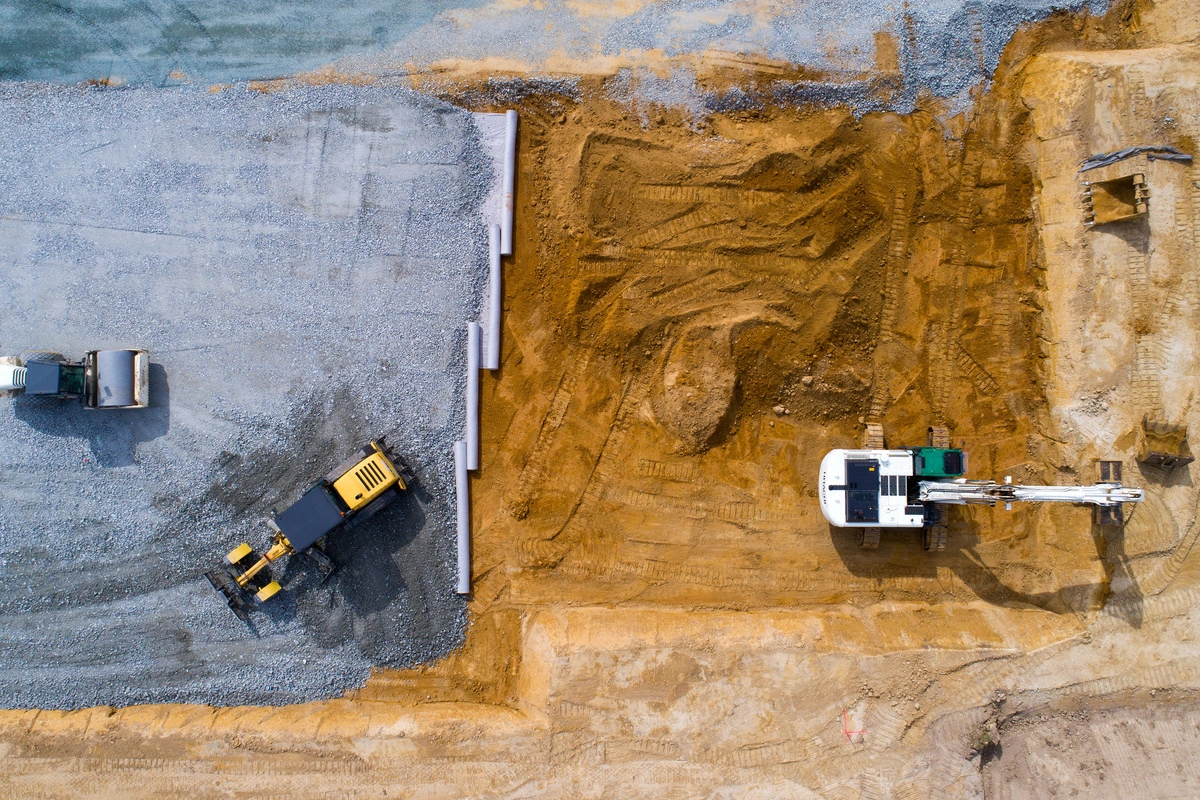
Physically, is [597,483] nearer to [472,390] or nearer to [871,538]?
[472,390]

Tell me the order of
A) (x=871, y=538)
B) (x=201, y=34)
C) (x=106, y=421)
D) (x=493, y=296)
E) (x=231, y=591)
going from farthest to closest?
(x=201, y=34) → (x=493, y=296) → (x=871, y=538) → (x=106, y=421) → (x=231, y=591)

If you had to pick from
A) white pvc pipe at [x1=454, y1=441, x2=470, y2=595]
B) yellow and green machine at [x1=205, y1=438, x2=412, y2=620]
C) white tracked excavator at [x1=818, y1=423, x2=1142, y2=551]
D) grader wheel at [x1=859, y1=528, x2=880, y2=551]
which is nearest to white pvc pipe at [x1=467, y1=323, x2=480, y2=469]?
white pvc pipe at [x1=454, y1=441, x2=470, y2=595]

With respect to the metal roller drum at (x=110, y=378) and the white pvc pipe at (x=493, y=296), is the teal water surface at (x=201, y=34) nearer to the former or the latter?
the white pvc pipe at (x=493, y=296)

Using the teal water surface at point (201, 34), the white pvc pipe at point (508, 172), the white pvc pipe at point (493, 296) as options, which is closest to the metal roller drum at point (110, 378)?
the teal water surface at point (201, 34)

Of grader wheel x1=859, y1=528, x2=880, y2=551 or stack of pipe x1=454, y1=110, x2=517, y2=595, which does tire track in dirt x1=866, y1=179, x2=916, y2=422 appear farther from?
stack of pipe x1=454, y1=110, x2=517, y2=595

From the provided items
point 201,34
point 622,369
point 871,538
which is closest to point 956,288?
point 871,538

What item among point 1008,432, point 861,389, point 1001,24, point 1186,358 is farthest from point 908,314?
point 1001,24
